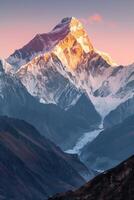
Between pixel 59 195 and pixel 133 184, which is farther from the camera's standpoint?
pixel 59 195

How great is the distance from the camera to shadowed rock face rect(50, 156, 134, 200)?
60.9 metres

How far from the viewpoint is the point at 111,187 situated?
6194cm

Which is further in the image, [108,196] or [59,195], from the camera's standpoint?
[59,195]

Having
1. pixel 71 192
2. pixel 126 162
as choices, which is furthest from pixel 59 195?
pixel 126 162

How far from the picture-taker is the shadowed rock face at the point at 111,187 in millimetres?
60875

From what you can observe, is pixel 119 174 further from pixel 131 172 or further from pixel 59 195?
pixel 59 195

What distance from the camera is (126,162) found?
63.9m

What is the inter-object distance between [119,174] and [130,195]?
3302 millimetres

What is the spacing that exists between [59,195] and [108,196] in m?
5.82

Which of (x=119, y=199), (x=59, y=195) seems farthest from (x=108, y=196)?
(x=59, y=195)

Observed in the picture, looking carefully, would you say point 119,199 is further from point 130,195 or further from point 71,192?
point 71,192

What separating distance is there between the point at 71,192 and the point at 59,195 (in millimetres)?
1309

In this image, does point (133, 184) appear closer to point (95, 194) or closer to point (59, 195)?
point (95, 194)

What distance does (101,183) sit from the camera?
6281 centimetres
